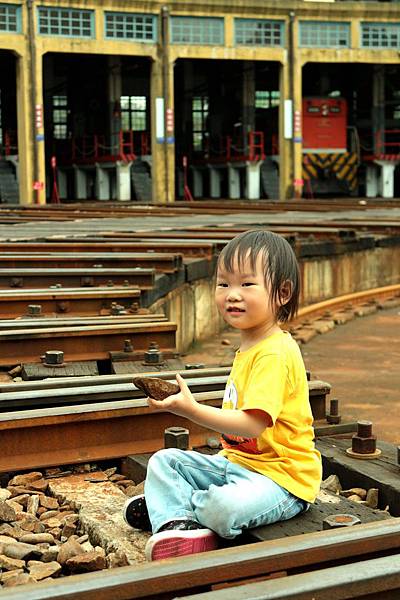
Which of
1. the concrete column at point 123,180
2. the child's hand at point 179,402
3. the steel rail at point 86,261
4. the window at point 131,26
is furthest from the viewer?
the concrete column at point 123,180

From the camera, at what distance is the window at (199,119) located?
43688 mm

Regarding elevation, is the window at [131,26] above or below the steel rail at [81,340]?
above

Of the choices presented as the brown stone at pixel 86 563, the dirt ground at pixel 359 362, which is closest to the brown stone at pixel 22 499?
the brown stone at pixel 86 563

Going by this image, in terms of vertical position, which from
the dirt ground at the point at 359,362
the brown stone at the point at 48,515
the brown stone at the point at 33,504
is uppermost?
the brown stone at the point at 33,504

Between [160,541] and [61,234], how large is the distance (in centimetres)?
1141

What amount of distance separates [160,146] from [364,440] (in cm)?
3138

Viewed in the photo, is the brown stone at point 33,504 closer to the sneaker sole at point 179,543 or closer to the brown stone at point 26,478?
the brown stone at point 26,478

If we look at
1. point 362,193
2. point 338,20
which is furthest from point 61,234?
point 362,193

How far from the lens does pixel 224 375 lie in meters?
5.13

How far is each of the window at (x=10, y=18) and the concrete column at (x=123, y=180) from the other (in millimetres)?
6212

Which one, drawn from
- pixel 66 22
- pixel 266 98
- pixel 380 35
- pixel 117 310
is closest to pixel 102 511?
pixel 117 310

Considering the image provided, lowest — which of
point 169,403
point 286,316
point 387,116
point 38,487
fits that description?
point 38,487

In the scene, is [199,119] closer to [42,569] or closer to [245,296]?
[245,296]

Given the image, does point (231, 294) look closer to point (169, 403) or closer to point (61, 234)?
point (169, 403)
